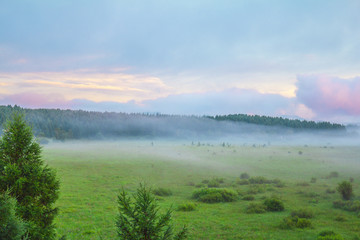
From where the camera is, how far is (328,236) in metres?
17.2

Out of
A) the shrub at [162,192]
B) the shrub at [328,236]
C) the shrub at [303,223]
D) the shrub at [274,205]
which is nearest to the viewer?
the shrub at [328,236]

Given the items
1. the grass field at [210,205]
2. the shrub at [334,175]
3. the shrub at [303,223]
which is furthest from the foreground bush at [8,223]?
the shrub at [334,175]

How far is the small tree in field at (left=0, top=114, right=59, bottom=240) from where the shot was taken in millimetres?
10586

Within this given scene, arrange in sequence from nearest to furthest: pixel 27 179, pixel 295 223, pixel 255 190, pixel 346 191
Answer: pixel 27 179 < pixel 295 223 < pixel 346 191 < pixel 255 190

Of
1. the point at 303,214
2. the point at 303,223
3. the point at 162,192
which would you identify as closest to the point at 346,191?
the point at 303,214

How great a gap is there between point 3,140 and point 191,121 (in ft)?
523

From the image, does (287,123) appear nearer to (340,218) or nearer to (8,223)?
(340,218)

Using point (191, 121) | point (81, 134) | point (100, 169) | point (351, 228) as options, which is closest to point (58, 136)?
A: point (81, 134)

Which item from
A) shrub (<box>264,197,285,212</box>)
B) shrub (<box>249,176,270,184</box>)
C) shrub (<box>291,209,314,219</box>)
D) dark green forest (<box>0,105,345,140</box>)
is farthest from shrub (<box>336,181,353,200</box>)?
dark green forest (<box>0,105,345,140</box>)

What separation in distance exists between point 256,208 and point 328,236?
832 centimetres

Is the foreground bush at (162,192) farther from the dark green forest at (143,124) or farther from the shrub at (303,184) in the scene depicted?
the dark green forest at (143,124)

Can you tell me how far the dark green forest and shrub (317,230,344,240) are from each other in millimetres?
128680

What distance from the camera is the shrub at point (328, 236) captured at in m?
16.9

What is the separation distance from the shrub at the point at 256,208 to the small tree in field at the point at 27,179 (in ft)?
58.2
